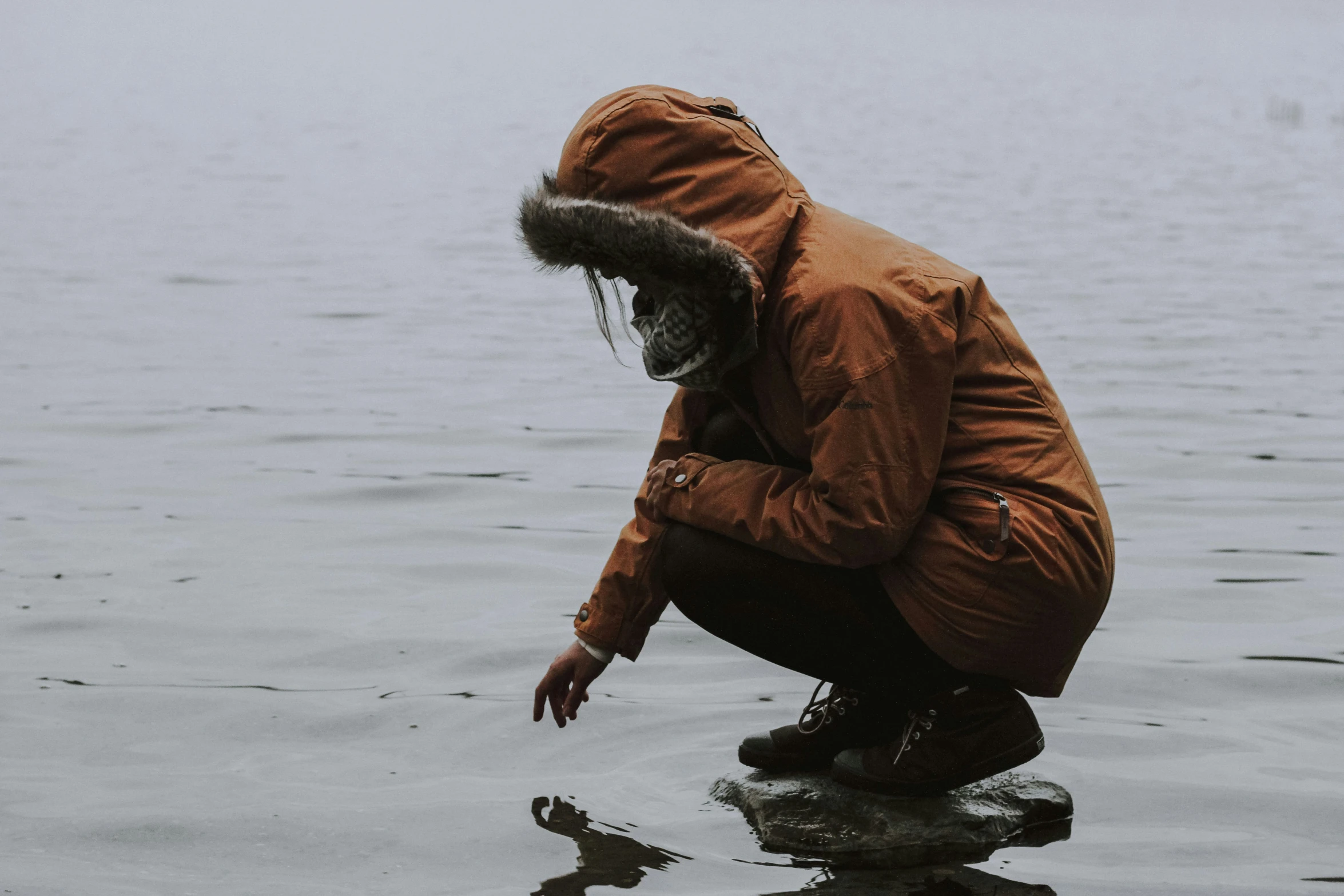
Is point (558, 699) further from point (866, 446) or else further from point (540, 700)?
point (866, 446)

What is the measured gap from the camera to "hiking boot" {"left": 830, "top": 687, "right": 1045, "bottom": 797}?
2906mm

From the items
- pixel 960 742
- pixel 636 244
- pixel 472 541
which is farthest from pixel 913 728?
pixel 472 541

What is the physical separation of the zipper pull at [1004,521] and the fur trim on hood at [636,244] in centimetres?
55

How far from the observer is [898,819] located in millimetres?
2926

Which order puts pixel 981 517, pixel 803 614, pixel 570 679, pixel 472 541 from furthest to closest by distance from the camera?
pixel 472 541 < pixel 570 679 < pixel 803 614 < pixel 981 517

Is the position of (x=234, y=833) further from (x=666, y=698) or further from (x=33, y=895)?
(x=666, y=698)

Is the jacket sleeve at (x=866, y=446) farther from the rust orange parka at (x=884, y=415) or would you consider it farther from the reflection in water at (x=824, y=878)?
the reflection in water at (x=824, y=878)

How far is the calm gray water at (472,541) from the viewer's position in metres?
3.02

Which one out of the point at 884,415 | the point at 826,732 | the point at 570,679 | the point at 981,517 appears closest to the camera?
the point at 884,415

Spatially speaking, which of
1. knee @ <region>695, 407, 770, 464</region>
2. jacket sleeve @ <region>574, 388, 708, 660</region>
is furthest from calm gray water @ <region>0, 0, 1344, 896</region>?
knee @ <region>695, 407, 770, 464</region>

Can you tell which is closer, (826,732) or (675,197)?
(675,197)

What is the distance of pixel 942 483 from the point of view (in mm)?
2748

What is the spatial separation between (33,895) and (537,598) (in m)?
2.04

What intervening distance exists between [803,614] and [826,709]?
42cm
